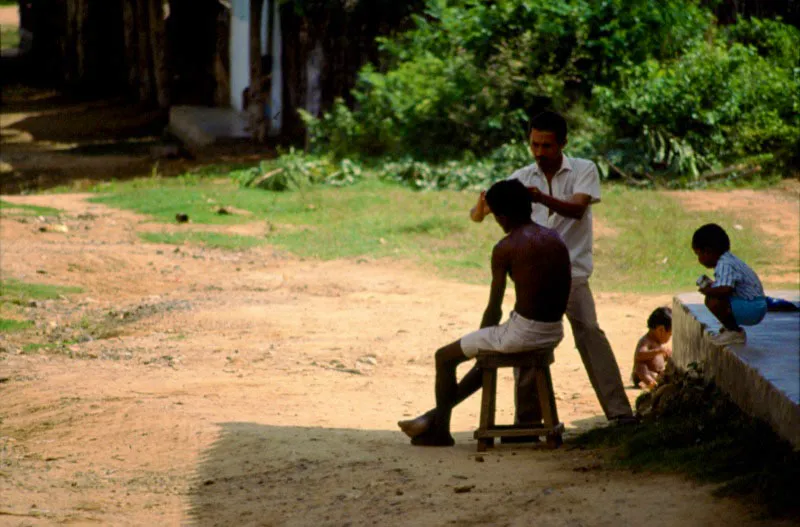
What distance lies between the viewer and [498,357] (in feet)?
17.7

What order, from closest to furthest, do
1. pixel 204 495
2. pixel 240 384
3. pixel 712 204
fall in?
pixel 204 495 < pixel 240 384 < pixel 712 204

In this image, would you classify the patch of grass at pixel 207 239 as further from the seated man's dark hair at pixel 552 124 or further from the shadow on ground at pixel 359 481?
the seated man's dark hair at pixel 552 124

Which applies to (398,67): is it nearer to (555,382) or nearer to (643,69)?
(643,69)

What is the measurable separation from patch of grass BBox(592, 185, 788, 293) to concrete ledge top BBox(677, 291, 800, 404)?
16.8 feet

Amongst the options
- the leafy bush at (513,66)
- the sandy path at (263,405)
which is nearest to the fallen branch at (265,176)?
the leafy bush at (513,66)

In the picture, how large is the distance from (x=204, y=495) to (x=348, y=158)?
12.7 meters

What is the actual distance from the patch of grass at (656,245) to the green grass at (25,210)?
21.4 feet

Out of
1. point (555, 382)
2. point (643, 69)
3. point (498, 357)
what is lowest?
point (555, 382)

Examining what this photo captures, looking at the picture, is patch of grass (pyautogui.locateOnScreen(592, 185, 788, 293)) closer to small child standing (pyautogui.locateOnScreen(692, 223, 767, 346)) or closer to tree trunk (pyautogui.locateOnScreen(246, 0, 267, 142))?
small child standing (pyautogui.locateOnScreen(692, 223, 767, 346))

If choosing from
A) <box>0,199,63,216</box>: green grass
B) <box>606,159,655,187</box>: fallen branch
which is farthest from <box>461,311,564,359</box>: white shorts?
<box>0,199,63,216</box>: green grass

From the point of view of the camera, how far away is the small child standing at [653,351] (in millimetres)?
7496

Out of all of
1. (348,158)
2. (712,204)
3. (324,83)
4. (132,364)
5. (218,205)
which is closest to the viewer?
(132,364)

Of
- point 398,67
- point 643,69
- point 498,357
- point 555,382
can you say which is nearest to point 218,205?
point 398,67

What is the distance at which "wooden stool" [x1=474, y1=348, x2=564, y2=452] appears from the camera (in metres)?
5.40
